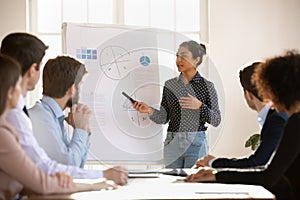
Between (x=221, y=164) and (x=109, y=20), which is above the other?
(x=109, y=20)

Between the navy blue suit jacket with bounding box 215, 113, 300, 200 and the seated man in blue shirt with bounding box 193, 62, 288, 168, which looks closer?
the navy blue suit jacket with bounding box 215, 113, 300, 200

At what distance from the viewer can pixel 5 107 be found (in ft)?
5.55

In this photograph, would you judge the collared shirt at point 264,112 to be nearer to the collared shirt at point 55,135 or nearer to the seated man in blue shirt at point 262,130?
the seated man in blue shirt at point 262,130

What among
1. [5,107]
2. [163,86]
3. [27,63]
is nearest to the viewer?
[5,107]

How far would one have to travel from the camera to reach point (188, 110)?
3.49 m

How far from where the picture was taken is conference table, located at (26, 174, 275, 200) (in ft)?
5.66

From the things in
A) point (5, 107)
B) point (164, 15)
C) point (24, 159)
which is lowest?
point (24, 159)

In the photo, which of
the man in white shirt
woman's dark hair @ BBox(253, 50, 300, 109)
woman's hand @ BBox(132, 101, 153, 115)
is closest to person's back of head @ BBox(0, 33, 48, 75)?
the man in white shirt

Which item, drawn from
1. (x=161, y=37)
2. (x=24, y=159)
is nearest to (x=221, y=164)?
(x=24, y=159)

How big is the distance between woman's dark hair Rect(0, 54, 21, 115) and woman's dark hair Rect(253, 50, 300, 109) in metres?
0.97

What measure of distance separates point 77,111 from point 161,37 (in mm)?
1587

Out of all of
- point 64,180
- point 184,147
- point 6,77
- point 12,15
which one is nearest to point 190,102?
point 184,147

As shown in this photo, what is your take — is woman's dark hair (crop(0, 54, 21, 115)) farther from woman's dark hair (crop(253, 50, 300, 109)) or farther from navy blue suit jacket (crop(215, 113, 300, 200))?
woman's dark hair (crop(253, 50, 300, 109))

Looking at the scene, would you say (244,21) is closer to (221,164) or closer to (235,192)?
(221,164)
